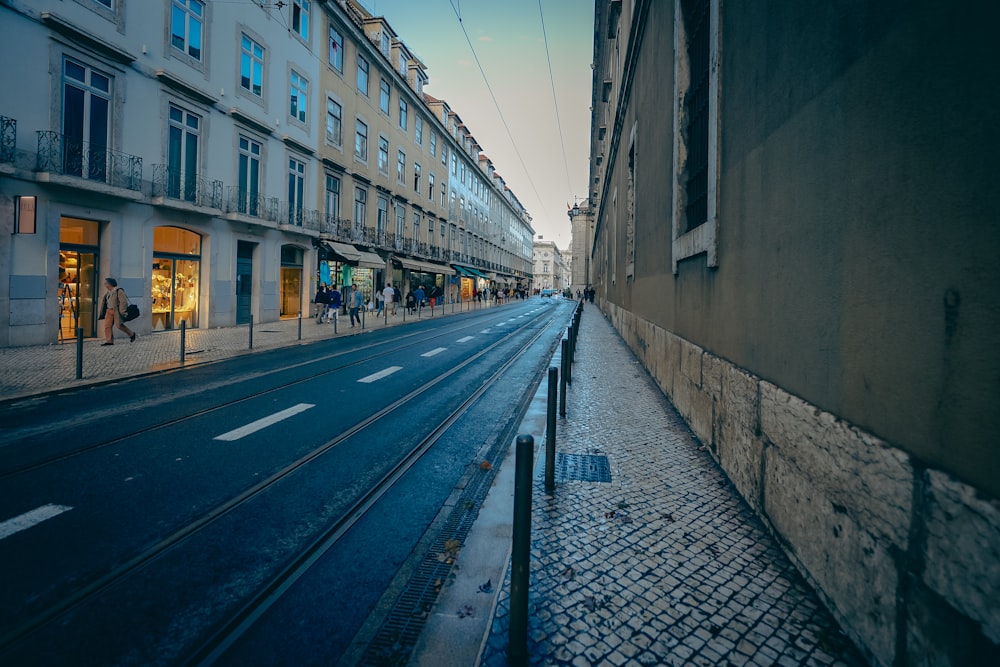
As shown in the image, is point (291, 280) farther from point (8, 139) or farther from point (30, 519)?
point (30, 519)

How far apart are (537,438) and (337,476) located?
2.21 m

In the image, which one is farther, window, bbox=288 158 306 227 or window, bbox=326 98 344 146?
window, bbox=326 98 344 146

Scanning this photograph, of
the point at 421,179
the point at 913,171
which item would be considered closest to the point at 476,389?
the point at 913,171

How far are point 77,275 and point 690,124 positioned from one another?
15.4 m

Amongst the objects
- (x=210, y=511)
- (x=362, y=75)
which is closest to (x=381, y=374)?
(x=210, y=511)

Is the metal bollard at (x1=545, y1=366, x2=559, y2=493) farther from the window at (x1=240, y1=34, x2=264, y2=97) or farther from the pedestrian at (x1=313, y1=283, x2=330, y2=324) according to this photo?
the window at (x1=240, y1=34, x2=264, y2=97)

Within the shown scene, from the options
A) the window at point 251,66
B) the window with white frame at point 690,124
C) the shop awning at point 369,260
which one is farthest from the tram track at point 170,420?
the shop awning at point 369,260

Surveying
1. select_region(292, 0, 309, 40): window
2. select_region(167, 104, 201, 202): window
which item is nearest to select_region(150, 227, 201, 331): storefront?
select_region(167, 104, 201, 202): window

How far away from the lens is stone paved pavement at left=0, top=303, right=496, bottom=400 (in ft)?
26.8

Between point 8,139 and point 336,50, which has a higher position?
point 336,50

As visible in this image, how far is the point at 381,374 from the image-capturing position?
9625 mm

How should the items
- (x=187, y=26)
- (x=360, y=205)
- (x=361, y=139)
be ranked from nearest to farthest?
(x=187, y=26), (x=361, y=139), (x=360, y=205)

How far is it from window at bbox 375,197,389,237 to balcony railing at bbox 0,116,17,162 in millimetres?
18833

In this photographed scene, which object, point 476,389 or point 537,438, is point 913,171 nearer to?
point 537,438
